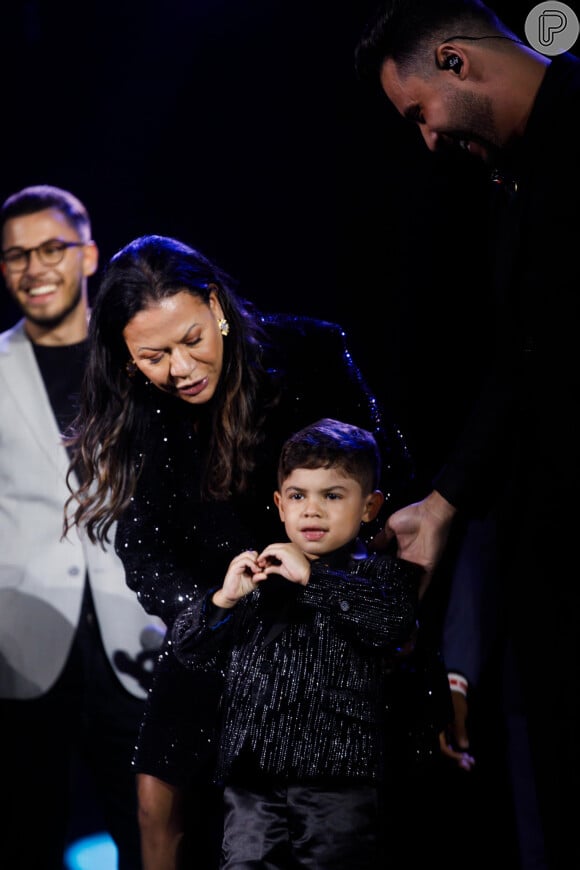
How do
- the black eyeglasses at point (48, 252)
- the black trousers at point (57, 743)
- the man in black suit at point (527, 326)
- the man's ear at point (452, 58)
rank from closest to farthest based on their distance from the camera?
the man in black suit at point (527, 326) < the man's ear at point (452, 58) < the black trousers at point (57, 743) < the black eyeglasses at point (48, 252)

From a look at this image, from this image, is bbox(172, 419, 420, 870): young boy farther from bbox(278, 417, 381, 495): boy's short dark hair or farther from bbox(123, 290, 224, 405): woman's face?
bbox(123, 290, 224, 405): woman's face

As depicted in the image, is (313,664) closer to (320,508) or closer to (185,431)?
(320,508)

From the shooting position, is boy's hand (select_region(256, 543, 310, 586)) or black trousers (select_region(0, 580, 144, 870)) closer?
boy's hand (select_region(256, 543, 310, 586))

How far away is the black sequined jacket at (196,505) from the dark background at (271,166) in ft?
1.58

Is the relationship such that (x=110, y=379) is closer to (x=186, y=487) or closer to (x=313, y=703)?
(x=186, y=487)

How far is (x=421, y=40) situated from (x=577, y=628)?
1.11 m

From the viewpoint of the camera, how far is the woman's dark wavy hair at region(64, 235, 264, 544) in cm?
194

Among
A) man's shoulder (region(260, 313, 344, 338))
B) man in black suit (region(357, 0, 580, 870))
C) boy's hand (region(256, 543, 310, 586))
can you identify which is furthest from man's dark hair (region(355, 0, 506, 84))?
boy's hand (region(256, 543, 310, 586))

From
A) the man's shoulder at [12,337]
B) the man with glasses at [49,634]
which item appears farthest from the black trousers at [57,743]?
the man's shoulder at [12,337]

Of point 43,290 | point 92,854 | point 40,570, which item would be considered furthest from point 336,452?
point 92,854

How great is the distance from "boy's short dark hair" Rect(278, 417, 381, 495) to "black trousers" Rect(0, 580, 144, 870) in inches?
38.2

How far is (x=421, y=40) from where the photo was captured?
179 cm

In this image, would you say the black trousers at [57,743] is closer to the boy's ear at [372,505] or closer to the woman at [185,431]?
the woman at [185,431]

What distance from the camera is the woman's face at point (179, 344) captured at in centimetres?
190
